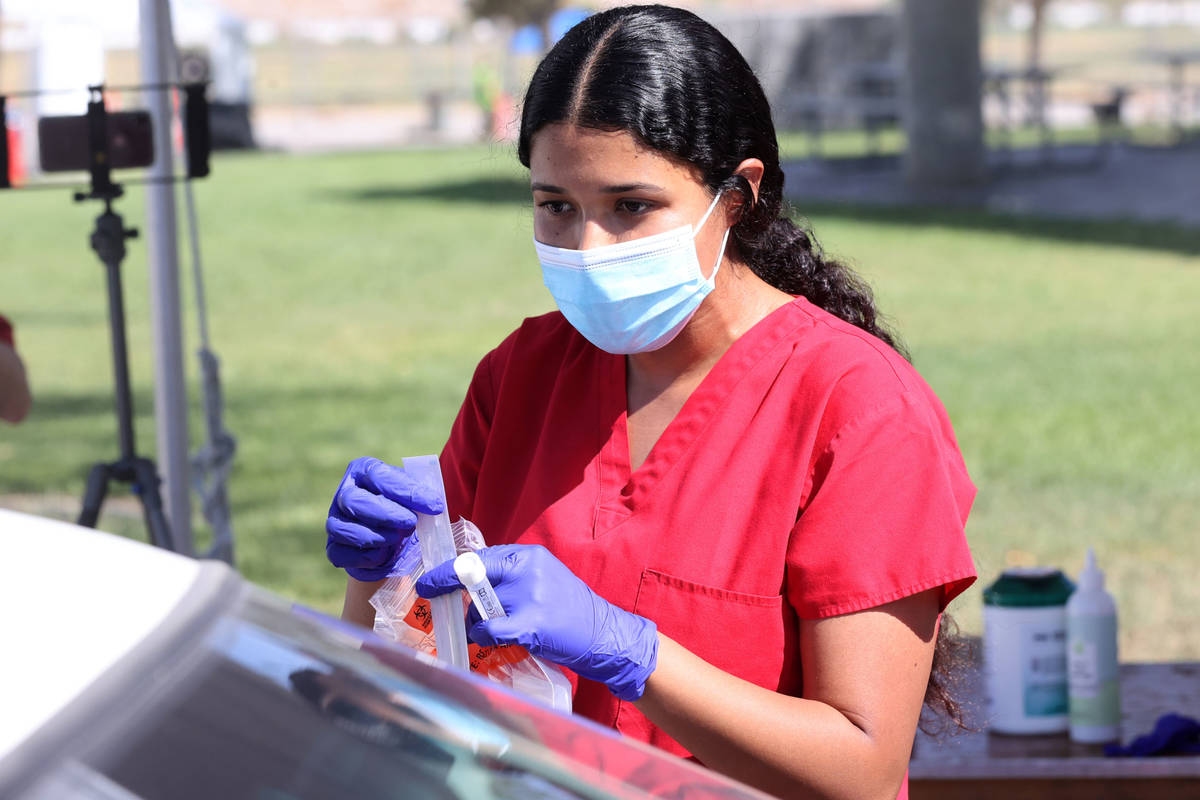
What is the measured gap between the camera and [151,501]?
3.45 m

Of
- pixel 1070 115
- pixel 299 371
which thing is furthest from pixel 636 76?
pixel 1070 115

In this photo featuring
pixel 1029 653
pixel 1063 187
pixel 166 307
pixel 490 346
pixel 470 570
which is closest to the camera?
pixel 470 570

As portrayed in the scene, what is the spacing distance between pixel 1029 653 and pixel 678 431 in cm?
152

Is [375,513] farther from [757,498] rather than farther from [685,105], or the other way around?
[685,105]

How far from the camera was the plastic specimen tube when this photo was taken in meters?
1.47

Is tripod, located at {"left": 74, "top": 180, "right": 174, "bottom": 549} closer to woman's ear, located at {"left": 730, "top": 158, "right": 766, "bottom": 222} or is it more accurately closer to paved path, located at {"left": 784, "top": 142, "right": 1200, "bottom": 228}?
woman's ear, located at {"left": 730, "top": 158, "right": 766, "bottom": 222}

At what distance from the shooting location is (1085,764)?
2701 mm

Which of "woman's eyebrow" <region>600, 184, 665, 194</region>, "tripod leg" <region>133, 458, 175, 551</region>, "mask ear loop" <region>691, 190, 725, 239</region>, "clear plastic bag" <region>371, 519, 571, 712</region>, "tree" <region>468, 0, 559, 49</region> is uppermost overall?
"tree" <region>468, 0, 559, 49</region>

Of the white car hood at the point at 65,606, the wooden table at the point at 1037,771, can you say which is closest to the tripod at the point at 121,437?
the wooden table at the point at 1037,771

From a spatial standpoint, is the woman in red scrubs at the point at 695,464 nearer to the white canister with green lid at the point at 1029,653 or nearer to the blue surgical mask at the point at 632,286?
the blue surgical mask at the point at 632,286

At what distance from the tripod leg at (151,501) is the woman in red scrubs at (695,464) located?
166 cm

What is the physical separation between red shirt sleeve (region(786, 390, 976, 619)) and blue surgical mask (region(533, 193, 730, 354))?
304 mm

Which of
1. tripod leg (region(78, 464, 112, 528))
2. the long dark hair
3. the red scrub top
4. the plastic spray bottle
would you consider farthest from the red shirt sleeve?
tripod leg (region(78, 464, 112, 528))

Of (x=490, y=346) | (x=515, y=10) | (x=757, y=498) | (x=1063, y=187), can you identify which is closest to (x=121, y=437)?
(x=757, y=498)
